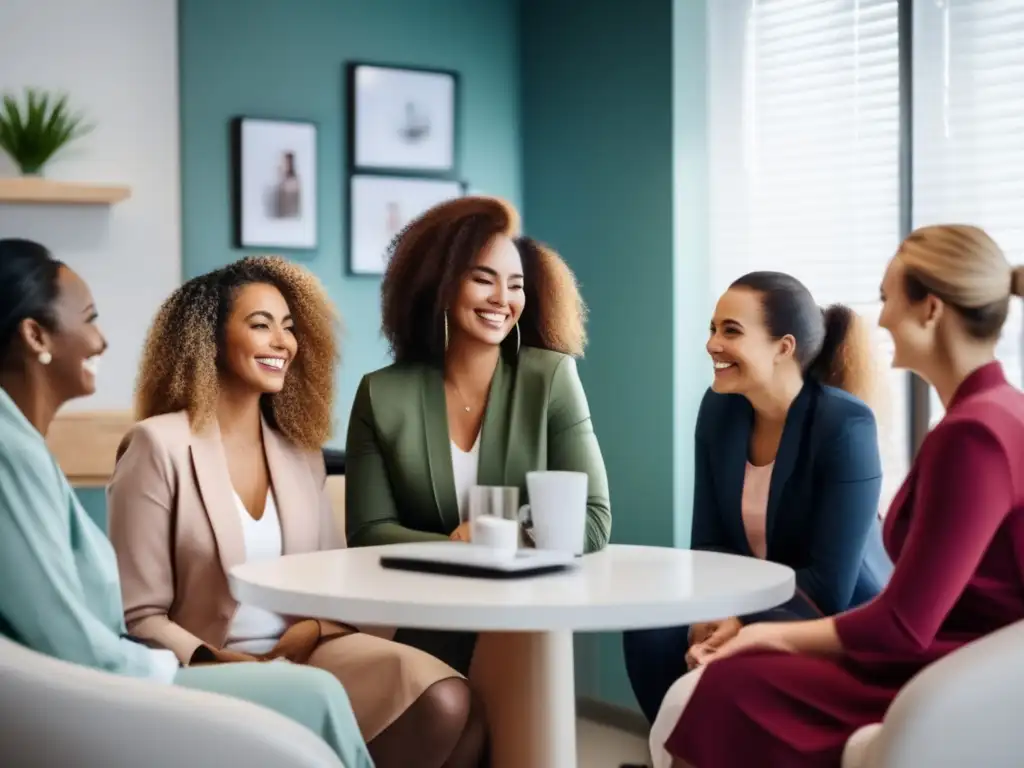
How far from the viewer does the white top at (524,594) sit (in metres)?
1.79

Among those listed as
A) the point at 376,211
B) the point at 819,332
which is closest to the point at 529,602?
the point at 819,332

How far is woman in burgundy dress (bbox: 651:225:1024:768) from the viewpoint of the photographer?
1921 millimetres

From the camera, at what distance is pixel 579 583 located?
201cm

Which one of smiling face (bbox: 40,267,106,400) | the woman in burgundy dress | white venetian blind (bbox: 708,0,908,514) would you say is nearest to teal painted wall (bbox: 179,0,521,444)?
white venetian blind (bbox: 708,0,908,514)

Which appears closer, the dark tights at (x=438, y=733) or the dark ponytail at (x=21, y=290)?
the dark ponytail at (x=21, y=290)

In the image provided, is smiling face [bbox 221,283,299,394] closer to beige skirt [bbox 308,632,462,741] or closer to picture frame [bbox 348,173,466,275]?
beige skirt [bbox 308,632,462,741]

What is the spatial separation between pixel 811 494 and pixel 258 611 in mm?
1067

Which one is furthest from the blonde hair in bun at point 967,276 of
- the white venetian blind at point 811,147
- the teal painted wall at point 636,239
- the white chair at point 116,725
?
the teal painted wall at point 636,239

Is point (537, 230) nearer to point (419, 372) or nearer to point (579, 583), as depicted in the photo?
point (419, 372)

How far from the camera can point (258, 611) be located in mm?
2525

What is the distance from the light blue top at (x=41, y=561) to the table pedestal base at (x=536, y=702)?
0.68m

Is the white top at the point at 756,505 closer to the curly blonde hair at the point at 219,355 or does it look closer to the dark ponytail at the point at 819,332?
the dark ponytail at the point at 819,332

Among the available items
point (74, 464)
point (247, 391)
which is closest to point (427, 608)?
point (247, 391)

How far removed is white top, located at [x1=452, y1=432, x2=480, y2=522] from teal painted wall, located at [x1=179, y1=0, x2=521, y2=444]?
1643mm
